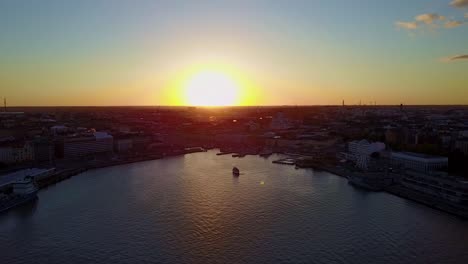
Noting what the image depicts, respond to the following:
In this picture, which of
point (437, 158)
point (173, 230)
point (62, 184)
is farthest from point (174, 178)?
point (437, 158)

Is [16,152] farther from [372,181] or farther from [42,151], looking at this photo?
[372,181]

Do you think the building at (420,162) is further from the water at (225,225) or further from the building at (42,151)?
the building at (42,151)

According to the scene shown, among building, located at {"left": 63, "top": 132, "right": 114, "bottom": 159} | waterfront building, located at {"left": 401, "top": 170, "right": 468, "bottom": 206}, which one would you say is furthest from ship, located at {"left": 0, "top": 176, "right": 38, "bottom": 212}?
waterfront building, located at {"left": 401, "top": 170, "right": 468, "bottom": 206}

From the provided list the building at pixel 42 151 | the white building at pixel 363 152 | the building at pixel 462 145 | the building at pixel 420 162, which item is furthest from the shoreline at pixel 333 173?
the building at pixel 462 145

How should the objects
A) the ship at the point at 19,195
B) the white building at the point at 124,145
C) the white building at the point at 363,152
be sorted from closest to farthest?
1. the ship at the point at 19,195
2. the white building at the point at 363,152
3. the white building at the point at 124,145

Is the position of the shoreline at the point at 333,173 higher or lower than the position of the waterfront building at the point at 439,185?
lower

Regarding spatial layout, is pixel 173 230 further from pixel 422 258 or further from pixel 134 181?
pixel 134 181

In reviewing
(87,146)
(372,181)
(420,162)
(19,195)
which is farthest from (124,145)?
(420,162)

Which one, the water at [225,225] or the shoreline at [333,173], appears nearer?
the water at [225,225]
